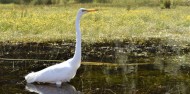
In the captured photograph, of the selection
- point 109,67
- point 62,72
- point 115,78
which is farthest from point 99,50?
point 62,72

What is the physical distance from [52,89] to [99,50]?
598 centimetres

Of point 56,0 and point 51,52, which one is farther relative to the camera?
point 56,0

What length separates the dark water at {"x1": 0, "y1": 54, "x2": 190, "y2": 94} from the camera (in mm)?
9039

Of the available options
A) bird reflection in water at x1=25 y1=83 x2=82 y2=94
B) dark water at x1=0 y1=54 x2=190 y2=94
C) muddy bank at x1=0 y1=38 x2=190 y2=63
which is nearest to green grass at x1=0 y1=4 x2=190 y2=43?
muddy bank at x1=0 y1=38 x2=190 y2=63

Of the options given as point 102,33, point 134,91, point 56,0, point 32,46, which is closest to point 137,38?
point 102,33

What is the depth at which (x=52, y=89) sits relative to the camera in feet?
31.0

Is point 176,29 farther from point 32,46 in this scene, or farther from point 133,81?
point 133,81

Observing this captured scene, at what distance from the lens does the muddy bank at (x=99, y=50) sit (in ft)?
45.2

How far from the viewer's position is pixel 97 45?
1652 centimetres

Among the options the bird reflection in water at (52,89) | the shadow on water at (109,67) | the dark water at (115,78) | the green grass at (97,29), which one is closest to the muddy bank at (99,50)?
the shadow on water at (109,67)

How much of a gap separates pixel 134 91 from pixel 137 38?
9980mm

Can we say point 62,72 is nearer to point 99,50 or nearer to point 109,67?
point 109,67

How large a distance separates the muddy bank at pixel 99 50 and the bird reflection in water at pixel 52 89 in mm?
3676

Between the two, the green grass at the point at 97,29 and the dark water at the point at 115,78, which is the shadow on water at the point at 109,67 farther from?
the green grass at the point at 97,29
